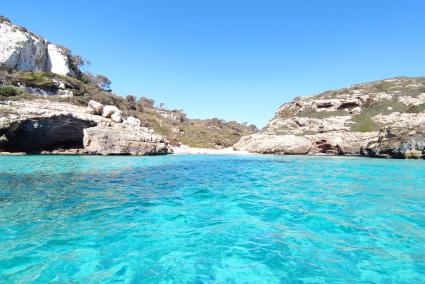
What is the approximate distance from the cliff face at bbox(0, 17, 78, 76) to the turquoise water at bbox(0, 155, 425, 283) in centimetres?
5200

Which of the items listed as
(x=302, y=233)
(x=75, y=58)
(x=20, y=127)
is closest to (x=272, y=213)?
(x=302, y=233)

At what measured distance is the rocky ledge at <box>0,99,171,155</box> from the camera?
2817cm

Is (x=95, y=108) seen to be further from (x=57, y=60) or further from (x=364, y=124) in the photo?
(x=364, y=124)

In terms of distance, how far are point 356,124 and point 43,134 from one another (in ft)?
145

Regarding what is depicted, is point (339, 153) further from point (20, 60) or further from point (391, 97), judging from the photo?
point (20, 60)

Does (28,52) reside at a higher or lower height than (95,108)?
higher

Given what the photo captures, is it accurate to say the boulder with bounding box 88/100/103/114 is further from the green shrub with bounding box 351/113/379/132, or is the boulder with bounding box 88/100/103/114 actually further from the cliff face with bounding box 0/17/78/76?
the green shrub with bounding box 351/113/379/132

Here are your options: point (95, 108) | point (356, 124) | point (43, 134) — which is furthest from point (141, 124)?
point (356, 124)

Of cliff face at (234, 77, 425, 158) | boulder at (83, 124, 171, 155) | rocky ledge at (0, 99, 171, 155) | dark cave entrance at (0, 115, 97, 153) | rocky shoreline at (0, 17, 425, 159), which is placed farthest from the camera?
cliff face at (234, 77, 425, 158)

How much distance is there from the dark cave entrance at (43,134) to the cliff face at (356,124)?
27.0m

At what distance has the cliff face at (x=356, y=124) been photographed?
33562 mm

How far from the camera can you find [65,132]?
3212 centimetres

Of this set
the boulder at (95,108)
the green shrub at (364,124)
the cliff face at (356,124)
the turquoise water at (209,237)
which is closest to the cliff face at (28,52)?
the boulder at (95,108)

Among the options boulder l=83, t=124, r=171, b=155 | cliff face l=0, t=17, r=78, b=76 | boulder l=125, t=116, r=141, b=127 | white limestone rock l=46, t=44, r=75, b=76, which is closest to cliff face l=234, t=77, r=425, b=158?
boulder l=125, t=116, r=141, b=127
